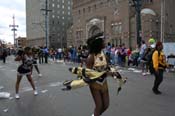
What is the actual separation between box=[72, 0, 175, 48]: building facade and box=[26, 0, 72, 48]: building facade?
27.4m

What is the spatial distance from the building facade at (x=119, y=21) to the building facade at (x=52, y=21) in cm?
2741

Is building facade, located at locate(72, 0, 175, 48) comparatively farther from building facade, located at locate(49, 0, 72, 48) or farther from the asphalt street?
the asphalt street

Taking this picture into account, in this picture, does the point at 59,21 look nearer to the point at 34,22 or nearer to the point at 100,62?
the point at 34,22

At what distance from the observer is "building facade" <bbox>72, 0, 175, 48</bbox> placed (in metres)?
80.2

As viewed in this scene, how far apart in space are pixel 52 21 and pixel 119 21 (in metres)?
54.8

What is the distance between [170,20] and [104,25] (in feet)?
56.6

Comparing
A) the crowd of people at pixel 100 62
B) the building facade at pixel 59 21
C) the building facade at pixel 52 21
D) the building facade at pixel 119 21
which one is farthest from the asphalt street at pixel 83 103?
the building facade at pixel 59 21

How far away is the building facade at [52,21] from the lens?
5256 inches

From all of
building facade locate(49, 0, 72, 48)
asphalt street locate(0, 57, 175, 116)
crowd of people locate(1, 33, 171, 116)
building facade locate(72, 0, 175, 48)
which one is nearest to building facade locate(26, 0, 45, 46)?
building facade locate(49, 0, 72, 48)

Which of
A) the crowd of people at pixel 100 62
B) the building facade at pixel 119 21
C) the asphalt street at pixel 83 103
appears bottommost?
the asphalt street at pixel 83 103

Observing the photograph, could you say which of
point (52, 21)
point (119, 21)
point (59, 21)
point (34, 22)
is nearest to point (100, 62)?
point (119, 21)

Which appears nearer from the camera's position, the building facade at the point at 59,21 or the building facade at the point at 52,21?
the building facade at the point at 52,21

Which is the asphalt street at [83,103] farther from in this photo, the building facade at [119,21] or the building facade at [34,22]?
the building facade at [34,22]

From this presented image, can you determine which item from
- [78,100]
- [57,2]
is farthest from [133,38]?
[78,100]
